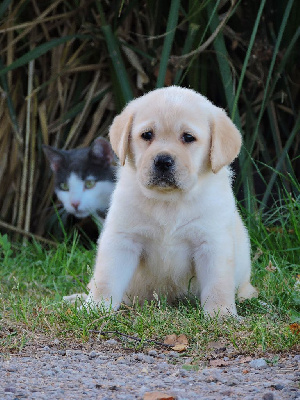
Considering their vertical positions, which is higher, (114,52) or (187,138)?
(114,52)

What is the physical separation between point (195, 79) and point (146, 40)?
0.72 m

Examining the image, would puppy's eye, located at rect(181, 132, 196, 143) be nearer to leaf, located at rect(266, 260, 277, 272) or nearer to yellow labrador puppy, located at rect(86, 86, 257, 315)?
yellow labrador puppy, located at rect(86, 86, 257, 315)

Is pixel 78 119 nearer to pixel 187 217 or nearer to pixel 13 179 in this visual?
pixel 13 179

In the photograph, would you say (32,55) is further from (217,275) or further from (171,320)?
(171,320)

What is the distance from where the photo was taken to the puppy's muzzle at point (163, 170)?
291 centimetres

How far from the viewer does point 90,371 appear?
95.9 inches

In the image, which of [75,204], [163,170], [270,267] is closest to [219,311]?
[163,170]

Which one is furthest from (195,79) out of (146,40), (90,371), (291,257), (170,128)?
(90,371)

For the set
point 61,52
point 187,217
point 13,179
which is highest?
point 61,52

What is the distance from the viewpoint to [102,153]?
5.52 meters

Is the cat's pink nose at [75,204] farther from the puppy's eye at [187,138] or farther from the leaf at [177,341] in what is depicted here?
the leaf at [177,341]

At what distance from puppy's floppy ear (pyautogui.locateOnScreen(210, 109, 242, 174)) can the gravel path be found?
84cm

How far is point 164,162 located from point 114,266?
0.53 m

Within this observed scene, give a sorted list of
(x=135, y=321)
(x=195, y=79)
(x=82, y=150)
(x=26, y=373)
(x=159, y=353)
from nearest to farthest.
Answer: (x=26, y=373) < (x=159, y=353) < (x=135, y=321) < (x=195, y=79) < (x=82, y=150)
